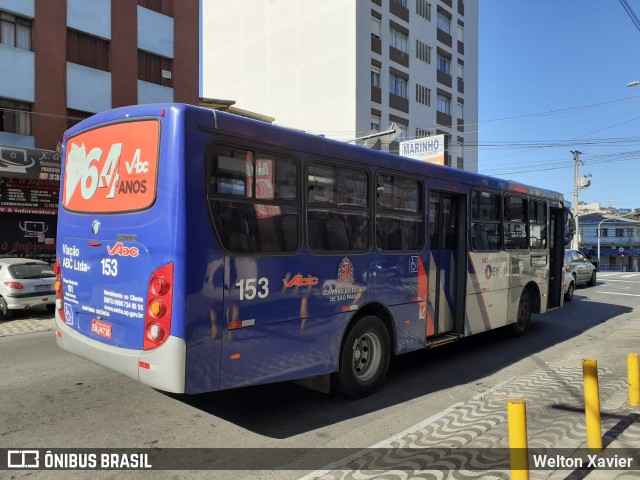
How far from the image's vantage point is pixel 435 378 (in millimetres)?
6586

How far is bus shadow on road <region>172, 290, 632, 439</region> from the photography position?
4883mm

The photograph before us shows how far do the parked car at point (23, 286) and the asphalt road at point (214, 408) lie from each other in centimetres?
415

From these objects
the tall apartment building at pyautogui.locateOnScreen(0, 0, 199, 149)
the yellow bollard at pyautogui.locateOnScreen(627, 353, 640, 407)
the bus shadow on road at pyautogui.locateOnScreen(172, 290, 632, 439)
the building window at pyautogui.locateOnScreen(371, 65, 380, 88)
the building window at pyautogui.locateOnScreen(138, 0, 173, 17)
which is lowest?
the bus shadow on road at pyautogui.locateOnScreen(172, 290, 632, 439)

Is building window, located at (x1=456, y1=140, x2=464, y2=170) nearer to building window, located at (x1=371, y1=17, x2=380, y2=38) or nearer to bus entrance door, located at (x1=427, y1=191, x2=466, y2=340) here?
building window, located at (x1=371, y1=17, x2=380, y2=38)

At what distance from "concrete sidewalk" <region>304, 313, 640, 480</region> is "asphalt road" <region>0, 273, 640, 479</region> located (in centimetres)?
26

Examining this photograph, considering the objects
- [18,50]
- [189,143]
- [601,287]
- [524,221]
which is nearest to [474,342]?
[524,221]

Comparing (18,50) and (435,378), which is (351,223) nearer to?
(435,378)

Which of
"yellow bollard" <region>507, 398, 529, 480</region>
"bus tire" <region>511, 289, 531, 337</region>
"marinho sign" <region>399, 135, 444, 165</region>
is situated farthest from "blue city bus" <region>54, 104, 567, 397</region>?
"marinho sign" <region>399, 135, 444, 165</region>

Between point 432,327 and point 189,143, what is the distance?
14.6 feet

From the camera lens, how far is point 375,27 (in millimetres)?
35219

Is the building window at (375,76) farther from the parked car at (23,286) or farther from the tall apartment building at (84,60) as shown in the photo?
the parked car at (23,286)

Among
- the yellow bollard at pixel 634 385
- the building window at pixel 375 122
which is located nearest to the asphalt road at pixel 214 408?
the yellow bollard at pixel 634 385

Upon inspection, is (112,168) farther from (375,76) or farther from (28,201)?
(375,76)

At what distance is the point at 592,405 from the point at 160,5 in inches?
892
